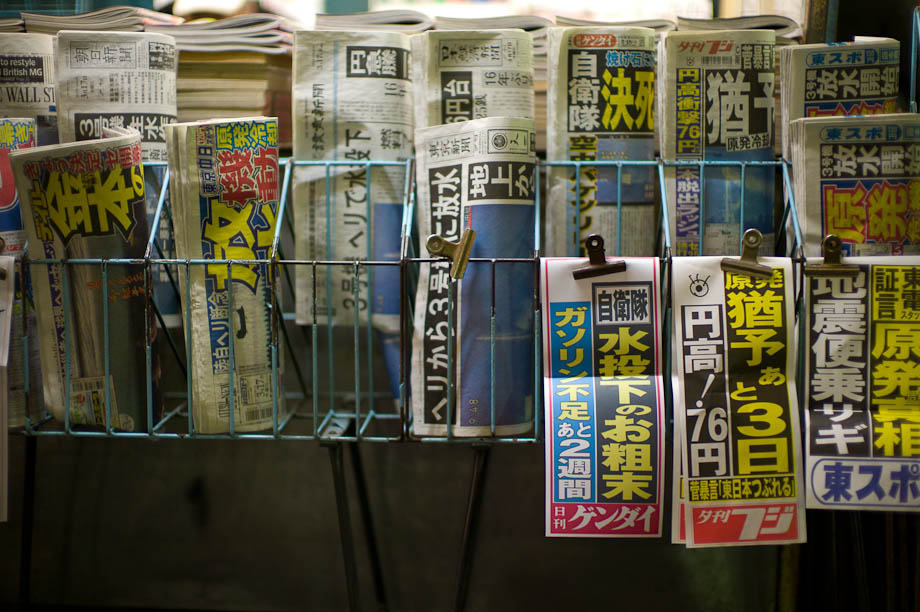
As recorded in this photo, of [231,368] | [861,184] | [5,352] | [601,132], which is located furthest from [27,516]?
[861,184]

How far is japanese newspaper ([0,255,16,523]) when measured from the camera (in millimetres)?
854

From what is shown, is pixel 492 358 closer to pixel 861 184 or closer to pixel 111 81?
pixel 861 184

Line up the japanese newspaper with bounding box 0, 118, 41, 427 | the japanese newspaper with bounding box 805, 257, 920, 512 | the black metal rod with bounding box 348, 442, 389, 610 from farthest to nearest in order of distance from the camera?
the black metal rod with bounding box 348, 442, 389, 610 → the japanese newspaper with bounding box 0, 118, 41, 427 → the japanese newspaper with bounding box 805, 257, 920, 512

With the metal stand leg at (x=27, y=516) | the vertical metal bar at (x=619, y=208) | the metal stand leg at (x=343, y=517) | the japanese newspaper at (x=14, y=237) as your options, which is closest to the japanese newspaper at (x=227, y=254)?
the metal stand leg at (x=343, y=517)

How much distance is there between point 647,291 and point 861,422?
27 centimetres

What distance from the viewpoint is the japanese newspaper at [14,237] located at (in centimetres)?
91

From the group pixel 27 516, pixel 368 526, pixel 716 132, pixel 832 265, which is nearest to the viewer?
pixel 832 265

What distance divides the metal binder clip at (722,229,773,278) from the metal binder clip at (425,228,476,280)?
29 cm

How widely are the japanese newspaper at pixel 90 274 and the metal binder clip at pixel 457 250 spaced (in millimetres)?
371

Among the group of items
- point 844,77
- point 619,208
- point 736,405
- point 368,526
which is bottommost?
point 368,526

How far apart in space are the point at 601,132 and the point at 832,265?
315 millimetres

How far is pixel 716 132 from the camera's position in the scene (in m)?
0.94

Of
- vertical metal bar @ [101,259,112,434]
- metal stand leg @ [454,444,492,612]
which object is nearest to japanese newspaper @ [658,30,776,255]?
metal stand leg @ [454,444,492,612]

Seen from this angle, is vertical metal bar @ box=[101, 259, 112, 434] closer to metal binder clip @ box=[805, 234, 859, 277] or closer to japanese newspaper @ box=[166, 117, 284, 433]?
japanese newspaper @ box=[166, 117, 284, 433]
